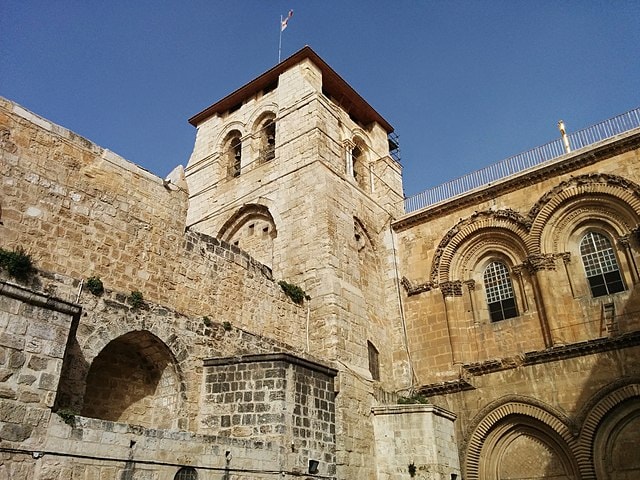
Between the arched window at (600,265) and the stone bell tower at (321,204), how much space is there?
5.00 metres

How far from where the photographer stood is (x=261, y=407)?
30.5ft

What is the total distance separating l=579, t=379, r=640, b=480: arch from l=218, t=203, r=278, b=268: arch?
27.4ft

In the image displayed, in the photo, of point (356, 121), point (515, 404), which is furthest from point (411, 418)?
point (356, 121)

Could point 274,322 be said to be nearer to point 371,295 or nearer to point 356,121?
point 371,295

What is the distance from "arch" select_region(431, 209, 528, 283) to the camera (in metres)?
14.3

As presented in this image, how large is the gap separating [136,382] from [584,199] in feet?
36.2

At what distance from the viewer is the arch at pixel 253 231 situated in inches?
601

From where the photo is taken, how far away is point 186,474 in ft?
24.7

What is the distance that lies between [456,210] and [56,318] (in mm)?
11455

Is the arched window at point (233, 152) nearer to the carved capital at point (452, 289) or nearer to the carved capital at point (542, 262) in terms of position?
the carved capital at point (452, 289)

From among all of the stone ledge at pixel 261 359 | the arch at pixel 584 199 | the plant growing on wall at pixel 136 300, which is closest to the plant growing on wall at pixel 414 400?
the stone ledge at pixel 261 359

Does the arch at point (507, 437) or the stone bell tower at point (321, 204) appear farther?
the stone bell tower at point (321, 204)

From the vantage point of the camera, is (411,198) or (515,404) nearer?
(515,404)

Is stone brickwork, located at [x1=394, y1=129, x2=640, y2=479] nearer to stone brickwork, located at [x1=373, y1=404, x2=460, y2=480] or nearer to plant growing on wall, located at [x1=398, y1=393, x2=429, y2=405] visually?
plant growing on wall, located at [x1=398, y1=393, x2=429, y2=405]
